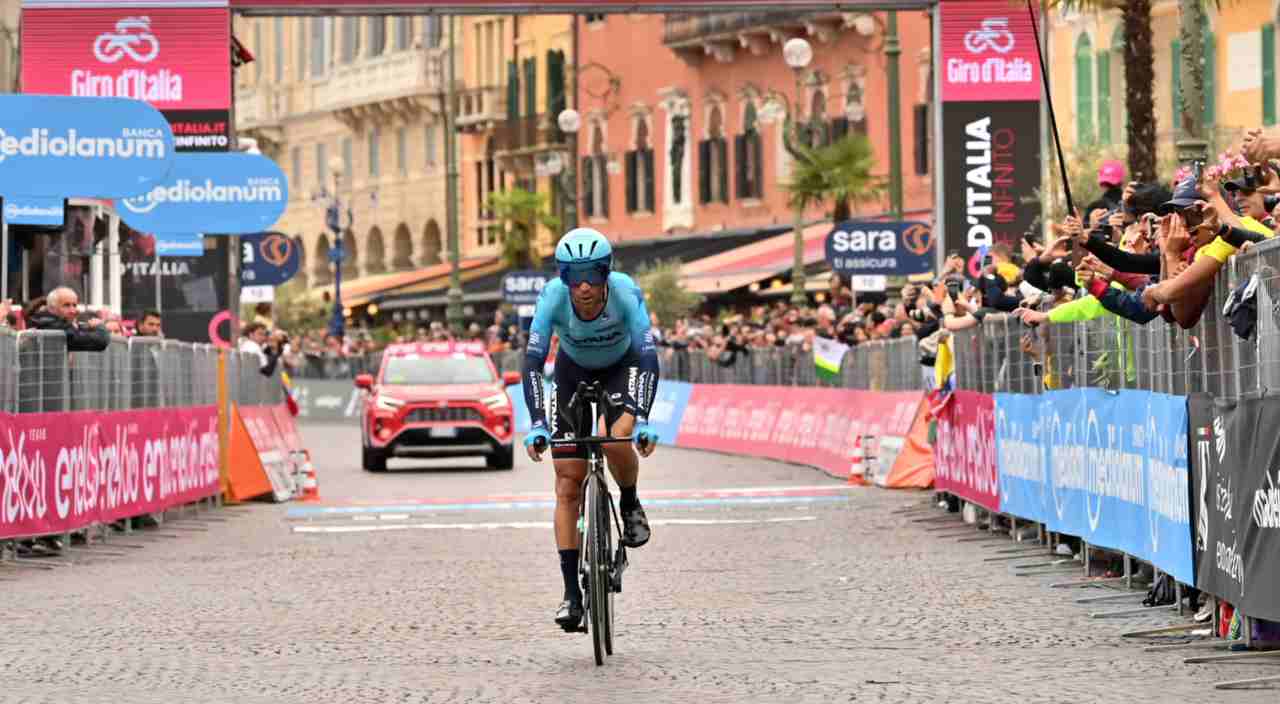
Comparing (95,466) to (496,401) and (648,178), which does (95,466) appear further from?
(648,178)

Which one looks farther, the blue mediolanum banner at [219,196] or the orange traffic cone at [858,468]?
the blue mediolanum banner at [219,196]

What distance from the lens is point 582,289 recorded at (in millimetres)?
13109

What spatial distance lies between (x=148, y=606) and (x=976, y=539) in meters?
6.89

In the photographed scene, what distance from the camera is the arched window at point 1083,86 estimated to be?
170 feet

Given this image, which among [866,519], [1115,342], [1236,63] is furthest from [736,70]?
[1115,342]

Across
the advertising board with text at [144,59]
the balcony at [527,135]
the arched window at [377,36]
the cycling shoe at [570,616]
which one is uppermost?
the arched window at [377,36]

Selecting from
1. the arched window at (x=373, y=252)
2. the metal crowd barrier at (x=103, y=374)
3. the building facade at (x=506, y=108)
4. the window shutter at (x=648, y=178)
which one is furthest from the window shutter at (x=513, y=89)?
the metal crowd barrier at (x=103, y=374)

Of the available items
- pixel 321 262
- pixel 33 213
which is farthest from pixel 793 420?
pixel 321 262

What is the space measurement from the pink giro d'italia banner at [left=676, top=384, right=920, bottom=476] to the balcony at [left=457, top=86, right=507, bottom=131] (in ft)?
140

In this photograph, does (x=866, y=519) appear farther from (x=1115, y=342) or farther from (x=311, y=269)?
(x=311, y=269)

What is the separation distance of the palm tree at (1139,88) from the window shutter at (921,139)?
30723mm

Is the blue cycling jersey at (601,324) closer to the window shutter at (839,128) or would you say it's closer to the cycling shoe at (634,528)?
the cycling shoe at (634,528)

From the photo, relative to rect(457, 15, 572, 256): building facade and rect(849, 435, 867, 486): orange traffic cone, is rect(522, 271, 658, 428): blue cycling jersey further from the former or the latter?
rect(457, 15, 572, 256): building facade

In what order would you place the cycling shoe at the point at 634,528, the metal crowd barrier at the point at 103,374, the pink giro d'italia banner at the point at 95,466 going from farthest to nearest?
the metal crowd barrier at the point at 103,374 → the pink giro d'italia banner at the point at 95,466 → the cycling shoe at the point at 634,528
